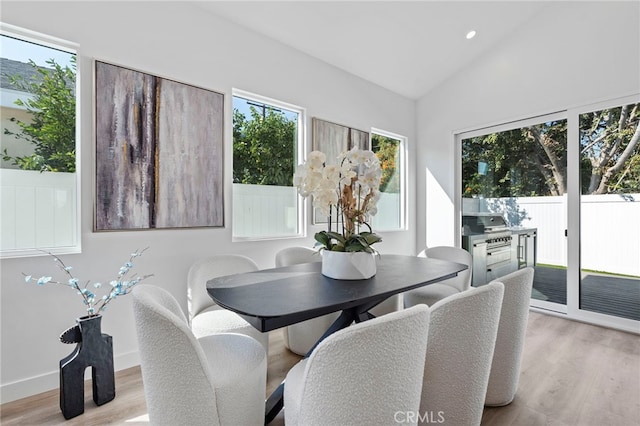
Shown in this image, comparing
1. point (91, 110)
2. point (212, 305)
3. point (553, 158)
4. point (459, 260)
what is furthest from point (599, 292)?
point (91, 110)

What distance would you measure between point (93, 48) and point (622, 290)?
16.8 ft

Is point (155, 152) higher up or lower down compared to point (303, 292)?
higher up

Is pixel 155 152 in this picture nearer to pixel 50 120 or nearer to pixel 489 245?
pixel 50 120

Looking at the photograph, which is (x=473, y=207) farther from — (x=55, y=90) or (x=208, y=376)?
(x=55, y=90)

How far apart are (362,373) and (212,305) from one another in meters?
1.65

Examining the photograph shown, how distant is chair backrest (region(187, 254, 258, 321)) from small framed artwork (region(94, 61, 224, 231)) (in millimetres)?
517

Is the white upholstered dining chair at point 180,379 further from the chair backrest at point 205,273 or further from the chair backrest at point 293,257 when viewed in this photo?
the chair backrest at point 293,257

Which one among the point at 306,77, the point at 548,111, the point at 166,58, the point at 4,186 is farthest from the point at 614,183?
the point at 4,186

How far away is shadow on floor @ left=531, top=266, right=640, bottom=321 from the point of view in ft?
10.3

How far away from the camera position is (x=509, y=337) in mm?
1824

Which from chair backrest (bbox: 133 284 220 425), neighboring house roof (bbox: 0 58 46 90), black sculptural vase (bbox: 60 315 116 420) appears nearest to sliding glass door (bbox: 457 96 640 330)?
chair backrest (bbox: 133 284 220 425)

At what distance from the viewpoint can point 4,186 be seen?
6.49ft

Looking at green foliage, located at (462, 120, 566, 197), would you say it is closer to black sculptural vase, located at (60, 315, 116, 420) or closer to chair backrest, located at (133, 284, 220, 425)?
chair backrest, located at (133, 284, 220, 425)

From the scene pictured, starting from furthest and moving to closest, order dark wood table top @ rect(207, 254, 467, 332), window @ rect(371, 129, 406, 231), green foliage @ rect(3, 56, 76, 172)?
window @ rect(371, 129, 406, 231) < green foliage @ rect(3, 56, 76, 172) < dark wood table top @ rect(207, 254, 467, 332)
